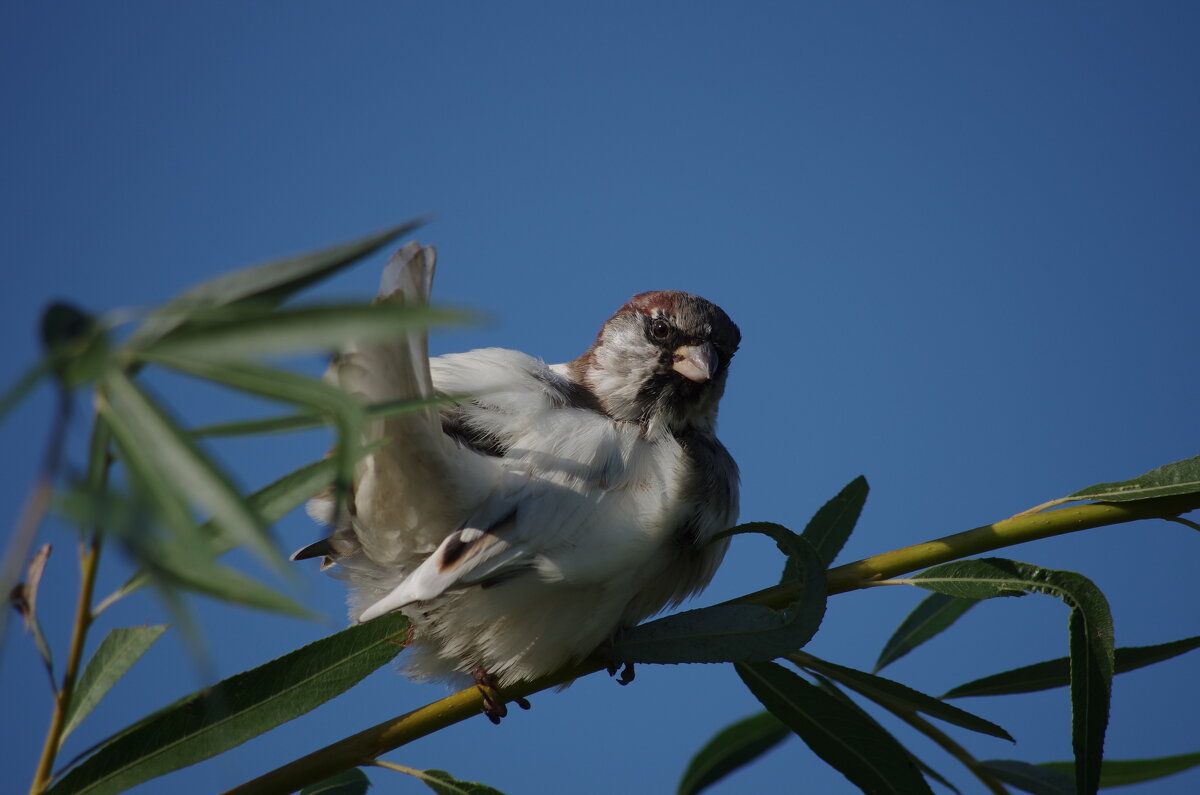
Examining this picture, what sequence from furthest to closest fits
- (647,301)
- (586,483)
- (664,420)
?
(647,301)
(664,420)
(586,483)

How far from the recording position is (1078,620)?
1488mm

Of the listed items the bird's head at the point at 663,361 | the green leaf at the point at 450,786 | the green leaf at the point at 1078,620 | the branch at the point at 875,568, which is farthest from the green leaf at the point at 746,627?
the bird's head at the point at 663,361

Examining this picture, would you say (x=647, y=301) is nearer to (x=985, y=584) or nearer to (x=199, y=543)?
(x=985, y=584)

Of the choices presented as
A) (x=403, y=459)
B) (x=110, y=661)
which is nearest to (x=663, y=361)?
(x=403, y=459)

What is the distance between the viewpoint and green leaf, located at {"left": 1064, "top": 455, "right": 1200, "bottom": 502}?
1.49m

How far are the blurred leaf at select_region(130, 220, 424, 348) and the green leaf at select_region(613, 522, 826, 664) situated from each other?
2.74 feet

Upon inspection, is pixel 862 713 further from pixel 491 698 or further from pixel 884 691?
pixel 491 698

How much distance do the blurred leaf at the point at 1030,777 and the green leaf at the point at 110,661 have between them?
55.0 inches

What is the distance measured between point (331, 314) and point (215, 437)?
0.61ft

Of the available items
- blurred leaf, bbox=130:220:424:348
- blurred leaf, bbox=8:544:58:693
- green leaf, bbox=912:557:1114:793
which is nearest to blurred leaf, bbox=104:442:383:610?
blurred leaf, bbox=8:544:58:693

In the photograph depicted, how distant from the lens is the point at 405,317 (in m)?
0.67

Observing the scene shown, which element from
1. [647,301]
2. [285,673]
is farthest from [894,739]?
[647,301]

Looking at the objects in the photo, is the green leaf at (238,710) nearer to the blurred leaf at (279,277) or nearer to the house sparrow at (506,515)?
the house sparrow at (506,515)

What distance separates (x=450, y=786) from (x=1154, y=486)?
118cm
